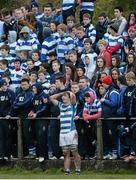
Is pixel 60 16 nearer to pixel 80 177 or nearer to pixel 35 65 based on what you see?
pixel 35 65

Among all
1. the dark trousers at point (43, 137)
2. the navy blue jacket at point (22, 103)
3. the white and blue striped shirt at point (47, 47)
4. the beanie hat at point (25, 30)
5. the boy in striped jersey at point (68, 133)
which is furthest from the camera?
the beanie hat at point (25, 30)

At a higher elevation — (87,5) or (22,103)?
(87,5)

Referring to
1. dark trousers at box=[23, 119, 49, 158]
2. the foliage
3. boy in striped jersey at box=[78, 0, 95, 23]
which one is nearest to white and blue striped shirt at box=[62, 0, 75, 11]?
boy in striped jersey at box=[78, 0, 95, 23]

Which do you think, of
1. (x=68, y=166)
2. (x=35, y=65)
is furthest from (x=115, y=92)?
(x=35, y=65)

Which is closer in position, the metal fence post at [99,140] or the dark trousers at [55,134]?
the metal fence post at [99,140]

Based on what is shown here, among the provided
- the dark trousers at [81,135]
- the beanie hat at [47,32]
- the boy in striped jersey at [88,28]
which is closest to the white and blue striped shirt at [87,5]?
the boy in striped jersey at [88,28]

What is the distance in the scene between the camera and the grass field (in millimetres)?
19031

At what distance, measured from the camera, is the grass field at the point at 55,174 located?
19031mm

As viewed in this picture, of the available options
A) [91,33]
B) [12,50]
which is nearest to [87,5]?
[91,33]

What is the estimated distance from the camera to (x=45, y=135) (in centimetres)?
2100

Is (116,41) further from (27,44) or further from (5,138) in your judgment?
(5,138)

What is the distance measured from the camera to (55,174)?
66.7 feet

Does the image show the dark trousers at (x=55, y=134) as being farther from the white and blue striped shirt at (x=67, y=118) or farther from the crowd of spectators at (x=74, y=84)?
the white and blue striped shirt at (x=67, y=118)

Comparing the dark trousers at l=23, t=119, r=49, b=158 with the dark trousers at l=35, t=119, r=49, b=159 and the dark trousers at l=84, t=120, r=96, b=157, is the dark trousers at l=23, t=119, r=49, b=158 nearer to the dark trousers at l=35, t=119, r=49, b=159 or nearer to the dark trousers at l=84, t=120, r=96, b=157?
the dark trousers at l=35, t=119, r=49, b=159
